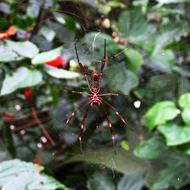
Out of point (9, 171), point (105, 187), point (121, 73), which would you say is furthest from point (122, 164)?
point (9, 171)

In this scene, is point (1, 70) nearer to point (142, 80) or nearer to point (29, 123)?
point (29, 123)

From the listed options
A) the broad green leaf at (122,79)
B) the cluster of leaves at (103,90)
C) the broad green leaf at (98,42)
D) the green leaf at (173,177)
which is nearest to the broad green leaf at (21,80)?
the cluster of leaves at (103,90)

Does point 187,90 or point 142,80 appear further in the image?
point 142,80

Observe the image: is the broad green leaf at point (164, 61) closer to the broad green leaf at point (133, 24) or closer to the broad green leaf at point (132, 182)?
the broad green leaf at point (133, 24)

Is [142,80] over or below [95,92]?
below

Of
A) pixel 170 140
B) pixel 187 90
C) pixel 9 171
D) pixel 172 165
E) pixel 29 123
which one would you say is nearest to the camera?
pixel 9 171

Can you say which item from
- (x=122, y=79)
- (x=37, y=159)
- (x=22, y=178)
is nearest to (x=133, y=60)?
(x=122, y=79)
